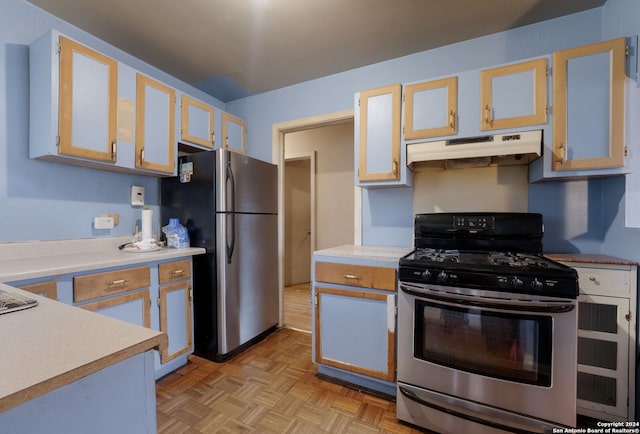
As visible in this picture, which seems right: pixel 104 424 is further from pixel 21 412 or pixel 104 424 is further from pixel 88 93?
pixel 88 93

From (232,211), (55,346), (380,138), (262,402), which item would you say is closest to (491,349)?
(262,402)

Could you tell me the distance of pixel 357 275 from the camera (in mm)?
1791

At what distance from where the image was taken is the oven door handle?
123 cm

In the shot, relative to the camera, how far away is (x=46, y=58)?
1606mm

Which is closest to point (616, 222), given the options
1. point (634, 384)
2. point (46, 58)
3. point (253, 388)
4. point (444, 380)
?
point (634, 384)

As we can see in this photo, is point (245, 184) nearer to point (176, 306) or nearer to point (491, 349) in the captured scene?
point (176, 306)

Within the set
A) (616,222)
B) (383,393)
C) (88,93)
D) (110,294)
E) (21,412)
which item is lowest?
(383,393)

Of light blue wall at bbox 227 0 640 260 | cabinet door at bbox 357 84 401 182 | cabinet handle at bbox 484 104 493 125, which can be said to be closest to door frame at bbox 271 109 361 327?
light blue wall at bbox 227 0 640 260

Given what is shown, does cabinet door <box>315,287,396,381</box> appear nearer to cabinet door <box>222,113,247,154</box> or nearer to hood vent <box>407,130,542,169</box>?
hood vent <box>407,130,542,169</box>

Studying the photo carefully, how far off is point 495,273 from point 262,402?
1495 mm

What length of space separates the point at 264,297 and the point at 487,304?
1770mm

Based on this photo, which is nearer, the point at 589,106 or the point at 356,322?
the point at 589,106

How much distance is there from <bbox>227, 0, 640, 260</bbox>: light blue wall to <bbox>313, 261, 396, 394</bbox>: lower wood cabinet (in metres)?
0.64

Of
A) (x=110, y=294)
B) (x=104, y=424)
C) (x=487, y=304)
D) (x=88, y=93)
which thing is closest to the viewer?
(x=104, y=424)
